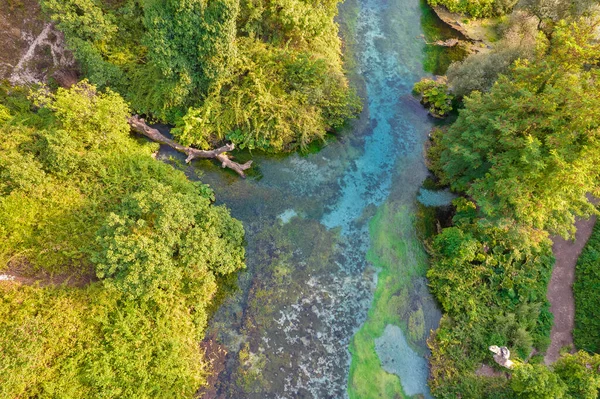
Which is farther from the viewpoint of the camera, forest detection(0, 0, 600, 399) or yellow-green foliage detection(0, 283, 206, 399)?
forest detection(0, 0, 600, 399)

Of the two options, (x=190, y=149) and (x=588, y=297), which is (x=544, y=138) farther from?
(x=190, y=149)

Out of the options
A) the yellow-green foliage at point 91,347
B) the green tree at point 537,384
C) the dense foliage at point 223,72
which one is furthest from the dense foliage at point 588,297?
the yellow-green foliage at point 91,347

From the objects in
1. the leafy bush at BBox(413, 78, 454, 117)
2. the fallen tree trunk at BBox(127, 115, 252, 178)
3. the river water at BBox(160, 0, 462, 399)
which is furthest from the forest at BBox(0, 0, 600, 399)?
the leafy bush at BBox(413, 78, 454, 117)

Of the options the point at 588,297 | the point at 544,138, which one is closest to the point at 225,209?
the point at 544,138

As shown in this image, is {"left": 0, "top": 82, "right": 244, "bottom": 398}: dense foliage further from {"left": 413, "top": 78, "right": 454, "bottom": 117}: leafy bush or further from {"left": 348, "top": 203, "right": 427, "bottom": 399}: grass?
{"left": 413, "top": 78, "right": 454, "bottom": 117}: leafy bush

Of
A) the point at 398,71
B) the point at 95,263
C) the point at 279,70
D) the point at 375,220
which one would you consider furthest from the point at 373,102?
the point at 95,263

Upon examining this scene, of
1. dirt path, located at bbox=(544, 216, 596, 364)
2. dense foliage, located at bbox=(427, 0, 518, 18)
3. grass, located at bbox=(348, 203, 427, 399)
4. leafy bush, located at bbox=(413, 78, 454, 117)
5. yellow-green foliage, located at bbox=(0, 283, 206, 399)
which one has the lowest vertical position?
yellow-green foliage, located at bbox=(0, 283, 206, 399)

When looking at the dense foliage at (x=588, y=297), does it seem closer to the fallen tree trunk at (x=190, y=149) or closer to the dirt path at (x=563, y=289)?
the dirt path at (x=563, y=289)
